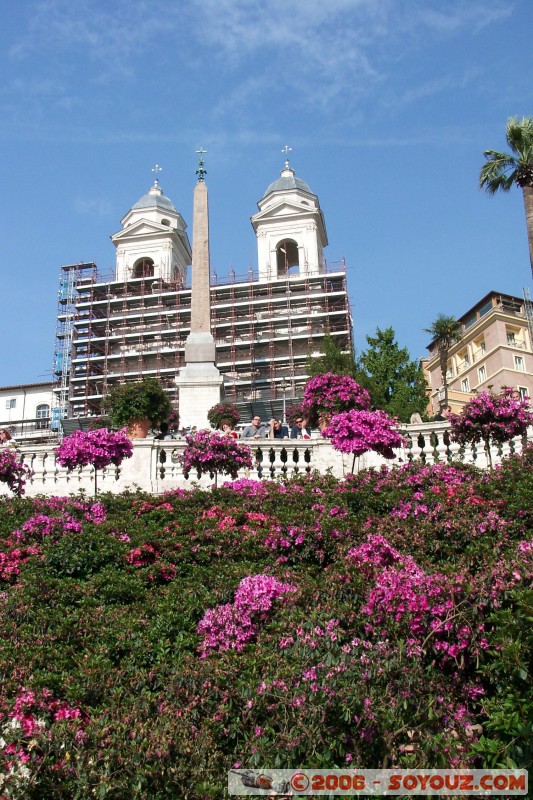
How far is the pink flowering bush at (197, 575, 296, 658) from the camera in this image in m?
8.30

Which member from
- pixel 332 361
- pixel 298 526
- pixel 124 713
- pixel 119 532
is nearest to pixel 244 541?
pixel 298 526

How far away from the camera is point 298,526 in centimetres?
1155

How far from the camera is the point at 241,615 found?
8.55 metres

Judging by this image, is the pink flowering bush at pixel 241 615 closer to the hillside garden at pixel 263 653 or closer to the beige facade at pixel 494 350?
the hillside garden at pixel 263 653

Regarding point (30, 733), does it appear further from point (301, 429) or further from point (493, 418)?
point (301, 429)

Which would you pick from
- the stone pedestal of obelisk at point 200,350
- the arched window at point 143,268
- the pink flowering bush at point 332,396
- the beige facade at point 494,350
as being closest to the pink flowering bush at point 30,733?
the pink flowering bush at point 332,396

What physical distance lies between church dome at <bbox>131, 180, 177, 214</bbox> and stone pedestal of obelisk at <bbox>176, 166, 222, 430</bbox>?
130 ft

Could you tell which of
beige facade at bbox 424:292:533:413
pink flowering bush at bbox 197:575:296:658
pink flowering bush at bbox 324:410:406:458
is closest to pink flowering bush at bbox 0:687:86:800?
pink flowering bush at bbox 197:575:296:658

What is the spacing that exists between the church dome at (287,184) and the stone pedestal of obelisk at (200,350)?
37.6m

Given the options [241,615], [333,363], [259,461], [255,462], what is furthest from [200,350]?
[241,615]

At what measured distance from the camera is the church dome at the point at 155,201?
240 ft

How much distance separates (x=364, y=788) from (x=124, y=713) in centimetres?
209

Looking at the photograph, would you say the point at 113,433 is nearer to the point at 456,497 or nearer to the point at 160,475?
the point at 160,475

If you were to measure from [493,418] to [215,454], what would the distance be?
201 inches
